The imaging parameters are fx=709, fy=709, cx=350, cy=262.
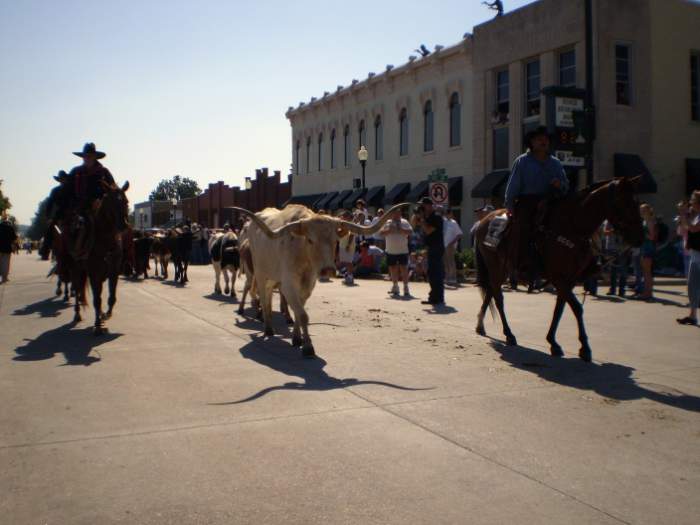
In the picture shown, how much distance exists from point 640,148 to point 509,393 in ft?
81.5

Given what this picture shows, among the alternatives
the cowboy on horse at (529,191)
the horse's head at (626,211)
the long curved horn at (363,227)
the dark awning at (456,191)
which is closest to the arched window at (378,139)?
the dark awning at (456,191)

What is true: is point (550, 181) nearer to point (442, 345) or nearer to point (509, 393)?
point (442, 345)

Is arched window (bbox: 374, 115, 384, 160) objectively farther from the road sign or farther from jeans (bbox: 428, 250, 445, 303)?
jeans (bbox: 428, 250, 445, 303)

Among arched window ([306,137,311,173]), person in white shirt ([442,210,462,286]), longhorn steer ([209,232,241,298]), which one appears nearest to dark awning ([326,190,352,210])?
arched window ([306,137,311,173])

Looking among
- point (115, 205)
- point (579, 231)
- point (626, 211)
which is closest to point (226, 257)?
point (115, 205)

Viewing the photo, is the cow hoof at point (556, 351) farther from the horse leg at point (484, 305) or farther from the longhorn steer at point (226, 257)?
the longhorn steer at point (226, 257)

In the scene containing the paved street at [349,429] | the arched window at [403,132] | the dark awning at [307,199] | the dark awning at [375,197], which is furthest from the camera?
the dark awning at [307,199]

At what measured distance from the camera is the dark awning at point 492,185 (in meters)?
30.7

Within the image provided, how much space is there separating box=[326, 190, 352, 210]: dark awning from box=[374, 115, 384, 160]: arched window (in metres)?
3.54

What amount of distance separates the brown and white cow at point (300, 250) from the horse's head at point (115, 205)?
232 cm

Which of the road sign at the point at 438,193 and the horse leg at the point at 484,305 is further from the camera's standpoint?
the road sign at the point at 438,193

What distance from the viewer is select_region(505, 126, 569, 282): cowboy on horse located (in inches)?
348

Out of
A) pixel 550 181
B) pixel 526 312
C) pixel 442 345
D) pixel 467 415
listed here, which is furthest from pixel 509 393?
pixel 526 312

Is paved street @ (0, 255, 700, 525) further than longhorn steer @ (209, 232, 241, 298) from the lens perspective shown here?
No
